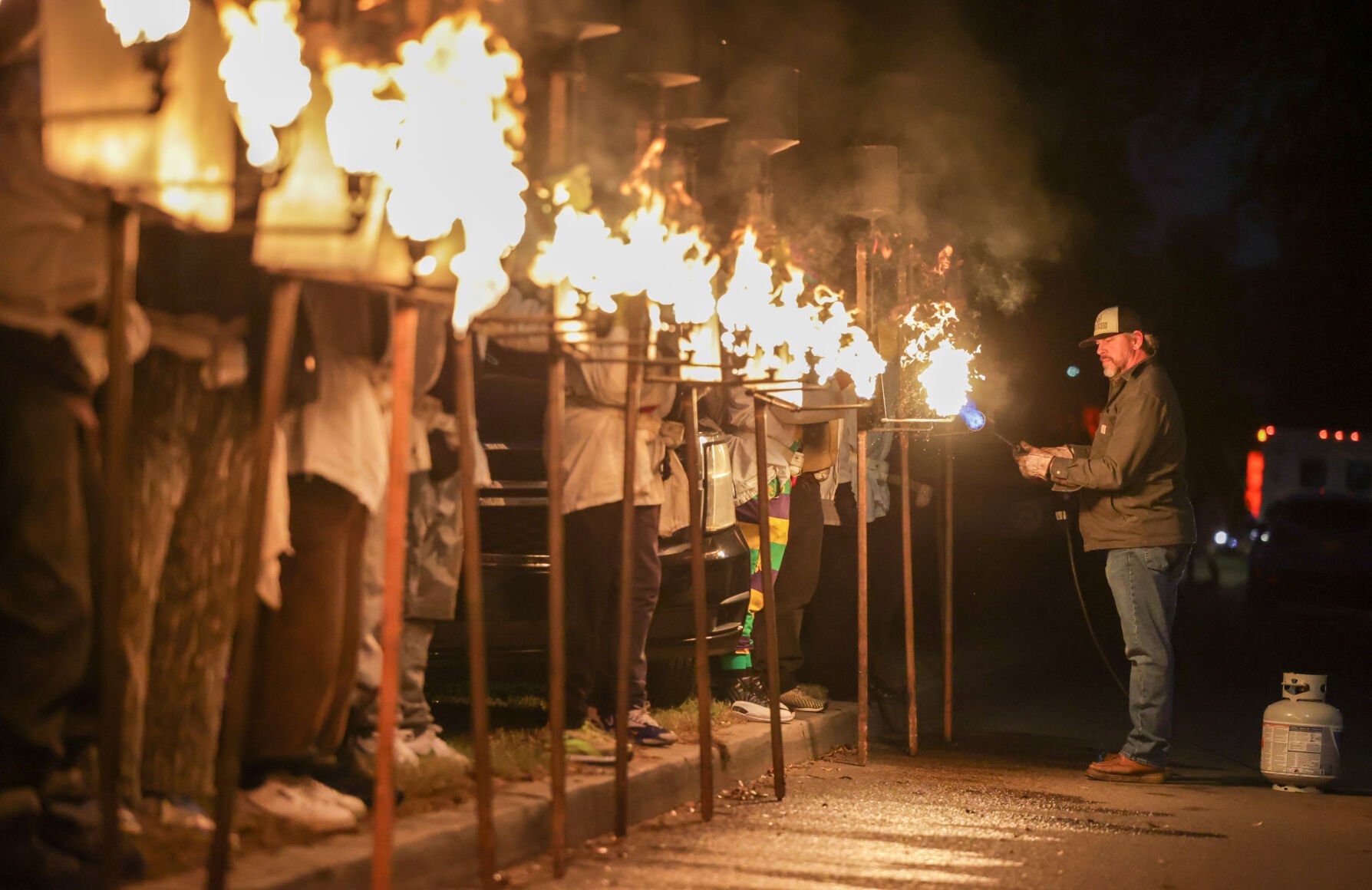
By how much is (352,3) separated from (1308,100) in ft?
49.1

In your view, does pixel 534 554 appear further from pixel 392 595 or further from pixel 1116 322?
pixel 1116 322

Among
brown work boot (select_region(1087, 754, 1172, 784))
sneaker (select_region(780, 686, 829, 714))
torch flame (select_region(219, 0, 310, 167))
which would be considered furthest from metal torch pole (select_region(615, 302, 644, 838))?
brown work boot (select_region(1087, 754, 1172, 784))

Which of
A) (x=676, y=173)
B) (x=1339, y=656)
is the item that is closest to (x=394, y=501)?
(x=676, y=173)

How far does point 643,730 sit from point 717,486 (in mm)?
1436

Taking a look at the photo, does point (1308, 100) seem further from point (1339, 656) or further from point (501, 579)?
point (501, 579)

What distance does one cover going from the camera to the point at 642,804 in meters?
6.95

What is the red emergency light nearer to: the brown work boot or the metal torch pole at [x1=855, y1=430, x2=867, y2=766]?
the brown work boot

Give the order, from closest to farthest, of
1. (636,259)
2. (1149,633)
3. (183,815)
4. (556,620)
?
1. (183,815)
2. (556,620)
3. (636,259)
4. (1149,633)

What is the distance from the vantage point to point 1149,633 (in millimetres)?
9062

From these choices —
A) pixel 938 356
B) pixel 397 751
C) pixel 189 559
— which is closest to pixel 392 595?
pixel 189 559

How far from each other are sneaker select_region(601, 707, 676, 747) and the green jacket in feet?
9.57

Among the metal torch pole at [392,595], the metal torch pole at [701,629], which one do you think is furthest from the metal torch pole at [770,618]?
the metal torch pole at [392,595]

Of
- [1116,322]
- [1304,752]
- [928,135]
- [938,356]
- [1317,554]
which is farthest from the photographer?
[1317,554]

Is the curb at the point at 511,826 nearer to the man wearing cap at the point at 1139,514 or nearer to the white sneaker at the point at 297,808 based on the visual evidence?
the white sneaker at the point at 297,808
